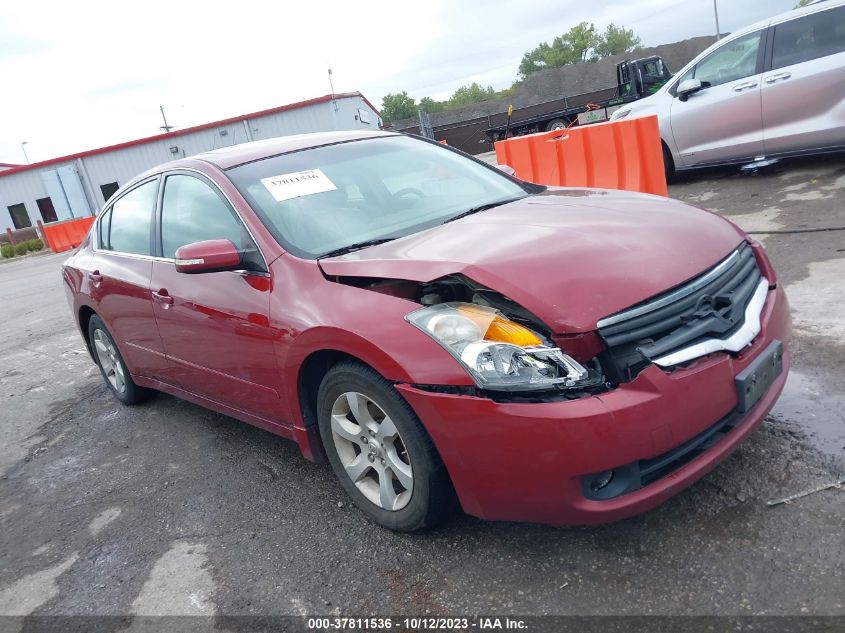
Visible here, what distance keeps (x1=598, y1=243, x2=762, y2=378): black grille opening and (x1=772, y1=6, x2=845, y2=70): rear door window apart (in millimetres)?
5735

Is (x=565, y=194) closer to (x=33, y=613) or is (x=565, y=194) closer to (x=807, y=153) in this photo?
(x=33, y=613)

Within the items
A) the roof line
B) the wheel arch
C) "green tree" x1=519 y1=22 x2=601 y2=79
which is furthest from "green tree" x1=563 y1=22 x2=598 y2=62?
the wheel arch

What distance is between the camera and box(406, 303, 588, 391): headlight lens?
213 cm

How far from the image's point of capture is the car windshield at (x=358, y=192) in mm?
3020

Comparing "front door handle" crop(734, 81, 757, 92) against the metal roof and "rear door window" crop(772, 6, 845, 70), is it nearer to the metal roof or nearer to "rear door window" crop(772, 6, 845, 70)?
"rear door window" crop(772, 6, 845, 70)

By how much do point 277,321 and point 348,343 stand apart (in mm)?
487

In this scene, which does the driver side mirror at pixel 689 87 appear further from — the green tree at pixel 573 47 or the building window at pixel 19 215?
the green tree at pixel 573 47

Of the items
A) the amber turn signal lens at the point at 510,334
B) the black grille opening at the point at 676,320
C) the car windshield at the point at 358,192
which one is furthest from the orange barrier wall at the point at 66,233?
the black grille opening at the point at 676,320

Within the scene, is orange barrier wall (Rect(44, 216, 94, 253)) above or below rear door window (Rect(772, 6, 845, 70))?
below

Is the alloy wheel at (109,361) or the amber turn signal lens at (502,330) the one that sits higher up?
the amber turn signal lens at (502,330)

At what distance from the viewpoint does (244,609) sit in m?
2.47

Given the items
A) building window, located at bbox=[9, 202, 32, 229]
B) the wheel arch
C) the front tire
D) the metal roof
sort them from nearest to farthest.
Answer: the front tire, the metal roof, the wheel arch, building window, located at bbox=[9, 202, 32, 229]

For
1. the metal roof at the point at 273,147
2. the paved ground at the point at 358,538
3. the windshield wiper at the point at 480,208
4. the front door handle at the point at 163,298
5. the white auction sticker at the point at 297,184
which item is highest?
the metal roof at the point at 273,147

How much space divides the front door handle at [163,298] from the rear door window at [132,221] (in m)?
0.34
